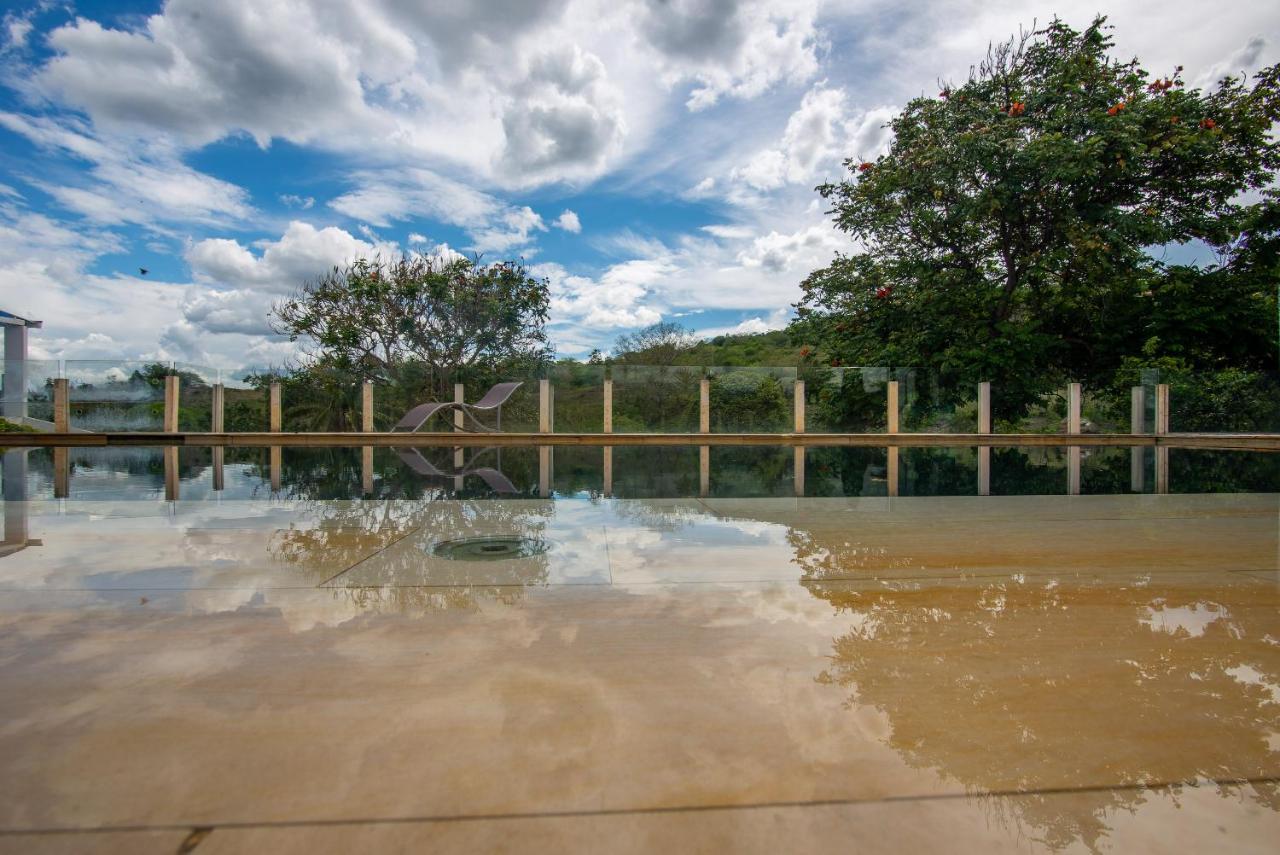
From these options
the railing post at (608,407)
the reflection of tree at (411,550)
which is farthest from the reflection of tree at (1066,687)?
the railing post at (608,407)

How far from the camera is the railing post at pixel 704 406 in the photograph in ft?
46.0

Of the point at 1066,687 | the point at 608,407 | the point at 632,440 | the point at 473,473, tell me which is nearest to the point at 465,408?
the point at 608,407

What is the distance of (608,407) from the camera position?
1387cm

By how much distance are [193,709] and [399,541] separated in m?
1.68

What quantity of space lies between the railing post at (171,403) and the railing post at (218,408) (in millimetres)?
593

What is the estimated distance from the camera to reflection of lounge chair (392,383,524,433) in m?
12.8

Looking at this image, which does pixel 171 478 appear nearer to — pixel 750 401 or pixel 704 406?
pixel 704 406

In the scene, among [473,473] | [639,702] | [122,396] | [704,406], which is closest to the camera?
[639,702]

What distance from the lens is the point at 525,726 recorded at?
1.25 metres

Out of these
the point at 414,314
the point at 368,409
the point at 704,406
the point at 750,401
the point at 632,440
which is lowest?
the point at 632,440

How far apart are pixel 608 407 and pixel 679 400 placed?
1466mm

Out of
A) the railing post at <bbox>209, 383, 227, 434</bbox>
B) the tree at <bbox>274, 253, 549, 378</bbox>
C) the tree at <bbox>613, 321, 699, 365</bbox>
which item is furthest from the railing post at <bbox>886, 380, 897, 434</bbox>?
the railing post at <bbox>209, 383, 227, 434</bbox>

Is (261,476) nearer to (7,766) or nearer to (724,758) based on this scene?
(7,766)

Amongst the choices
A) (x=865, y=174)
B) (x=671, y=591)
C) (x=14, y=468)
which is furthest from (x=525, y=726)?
(x=865, y=174)
